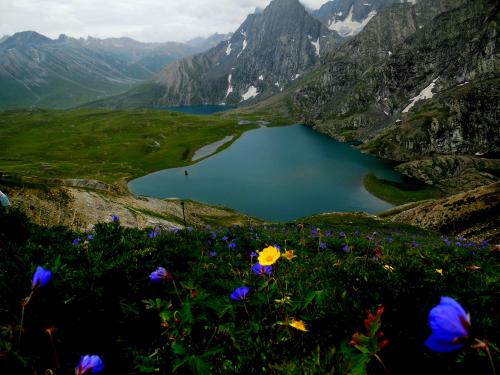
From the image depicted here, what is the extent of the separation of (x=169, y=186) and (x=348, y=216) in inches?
2632

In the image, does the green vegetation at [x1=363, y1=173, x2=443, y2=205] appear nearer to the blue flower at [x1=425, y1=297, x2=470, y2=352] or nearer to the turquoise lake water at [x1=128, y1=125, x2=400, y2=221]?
the turquoise lake water at [x1=128, y1=125, x2=400, y2=221]

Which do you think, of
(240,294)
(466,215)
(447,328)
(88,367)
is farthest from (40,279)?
(466,215)

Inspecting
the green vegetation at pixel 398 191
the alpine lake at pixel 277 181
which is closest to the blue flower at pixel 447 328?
the alpine lake at pixel 277 181

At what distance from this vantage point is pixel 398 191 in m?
105

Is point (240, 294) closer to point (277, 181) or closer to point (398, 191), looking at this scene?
point (277, 181)

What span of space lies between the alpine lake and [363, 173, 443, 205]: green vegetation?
11.0ft

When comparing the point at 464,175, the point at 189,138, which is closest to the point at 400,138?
the point at 464,175

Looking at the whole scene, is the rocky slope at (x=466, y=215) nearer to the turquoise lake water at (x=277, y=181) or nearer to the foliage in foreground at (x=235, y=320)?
the turquoise lake water at (x=277, y=181)

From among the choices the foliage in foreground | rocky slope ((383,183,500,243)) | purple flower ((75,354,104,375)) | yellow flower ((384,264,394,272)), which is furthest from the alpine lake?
purple flower ((75,354,104,375))

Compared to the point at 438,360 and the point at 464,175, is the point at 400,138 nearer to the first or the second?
the point at 464,175

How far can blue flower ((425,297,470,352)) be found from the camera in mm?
1620

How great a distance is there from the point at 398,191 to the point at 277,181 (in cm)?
4069

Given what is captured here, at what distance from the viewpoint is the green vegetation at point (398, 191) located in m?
99.8

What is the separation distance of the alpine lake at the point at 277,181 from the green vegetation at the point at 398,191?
11.0 feet
